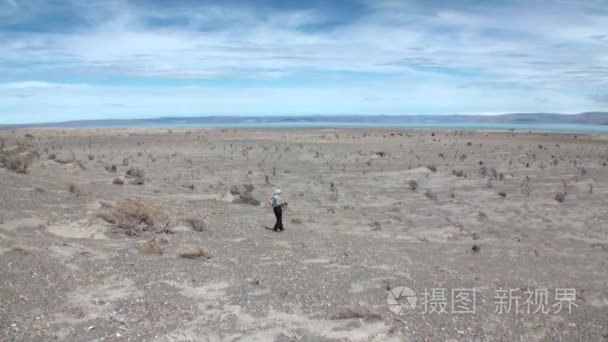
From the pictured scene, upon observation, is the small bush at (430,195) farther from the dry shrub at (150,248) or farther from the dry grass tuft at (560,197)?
the dry shrub at (150,248)

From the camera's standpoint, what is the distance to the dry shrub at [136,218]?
11672 mm

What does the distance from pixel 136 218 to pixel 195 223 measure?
57.4 inches

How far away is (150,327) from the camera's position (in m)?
6.73

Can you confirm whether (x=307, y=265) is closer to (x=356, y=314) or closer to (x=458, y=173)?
(x=356, y=314)

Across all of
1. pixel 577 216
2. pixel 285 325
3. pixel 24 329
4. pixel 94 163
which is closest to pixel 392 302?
pixel 285 325

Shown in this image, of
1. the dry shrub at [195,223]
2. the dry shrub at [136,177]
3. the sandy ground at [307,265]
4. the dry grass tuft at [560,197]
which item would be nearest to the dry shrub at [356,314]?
the sandy ground at [307,265]

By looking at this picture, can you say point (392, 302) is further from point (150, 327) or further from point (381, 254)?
point (150, 327)

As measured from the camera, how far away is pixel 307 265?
395 inches

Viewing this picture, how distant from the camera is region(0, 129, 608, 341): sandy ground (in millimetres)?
7098

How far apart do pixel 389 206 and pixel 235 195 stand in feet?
19.5

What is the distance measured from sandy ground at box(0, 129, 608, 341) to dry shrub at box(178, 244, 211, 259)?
0.41ft

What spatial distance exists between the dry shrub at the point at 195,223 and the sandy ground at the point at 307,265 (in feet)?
0.66

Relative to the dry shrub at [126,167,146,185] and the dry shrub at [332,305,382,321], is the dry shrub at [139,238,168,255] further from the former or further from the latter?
the dry shrub at [126,167,146,185]

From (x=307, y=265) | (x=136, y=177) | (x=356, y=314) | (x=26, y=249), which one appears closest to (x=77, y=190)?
(x=26, y=249)
